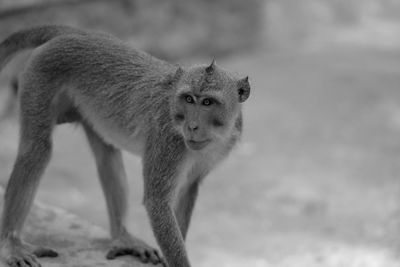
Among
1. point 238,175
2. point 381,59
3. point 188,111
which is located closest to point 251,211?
point 238,175

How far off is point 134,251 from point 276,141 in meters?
6.47

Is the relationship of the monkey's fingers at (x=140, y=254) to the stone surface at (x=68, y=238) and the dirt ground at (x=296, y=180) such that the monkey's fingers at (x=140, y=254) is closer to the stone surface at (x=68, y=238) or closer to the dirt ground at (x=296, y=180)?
the stone surface at (x=68, y=238)

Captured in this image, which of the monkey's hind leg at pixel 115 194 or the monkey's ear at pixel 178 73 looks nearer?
the monkey's ear at pixel 178 73

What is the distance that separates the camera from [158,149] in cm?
595

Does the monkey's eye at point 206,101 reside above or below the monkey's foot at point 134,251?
above

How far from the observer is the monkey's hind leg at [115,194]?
22.1 ft

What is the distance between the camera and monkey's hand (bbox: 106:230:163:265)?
668 cm

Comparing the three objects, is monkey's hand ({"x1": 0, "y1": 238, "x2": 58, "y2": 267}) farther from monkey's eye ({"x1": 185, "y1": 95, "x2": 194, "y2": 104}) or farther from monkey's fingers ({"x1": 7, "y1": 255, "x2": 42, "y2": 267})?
monkey's eye ({"x1": 185, "y1": 95, "x2": 194, "y2": 104})

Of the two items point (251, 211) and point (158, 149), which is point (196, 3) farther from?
point (158, 149)

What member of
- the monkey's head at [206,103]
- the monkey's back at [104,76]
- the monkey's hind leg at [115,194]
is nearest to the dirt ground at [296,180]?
the monkey's hind leg at [115,194]

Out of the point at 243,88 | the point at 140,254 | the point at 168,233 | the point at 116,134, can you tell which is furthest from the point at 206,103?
the point at 140,254

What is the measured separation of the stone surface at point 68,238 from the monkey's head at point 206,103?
1.58 metres

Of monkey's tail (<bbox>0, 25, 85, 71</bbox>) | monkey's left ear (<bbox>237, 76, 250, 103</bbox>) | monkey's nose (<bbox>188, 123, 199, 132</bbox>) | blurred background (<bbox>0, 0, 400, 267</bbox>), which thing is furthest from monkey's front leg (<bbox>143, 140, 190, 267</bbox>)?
blurred background (<bbox>0, 0, 400, 267</bbox>)

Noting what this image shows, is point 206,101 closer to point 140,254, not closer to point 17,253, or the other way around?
point 140,254
